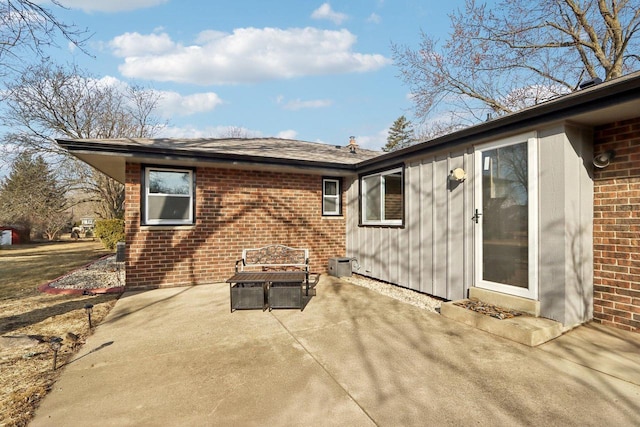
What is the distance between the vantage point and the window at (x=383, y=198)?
256 inches

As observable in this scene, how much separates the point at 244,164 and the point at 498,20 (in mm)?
11170

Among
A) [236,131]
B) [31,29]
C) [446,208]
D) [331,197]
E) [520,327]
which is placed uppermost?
[236,131]

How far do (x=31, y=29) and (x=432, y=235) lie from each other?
737 centimetres

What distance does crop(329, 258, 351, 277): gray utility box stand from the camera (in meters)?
7.57

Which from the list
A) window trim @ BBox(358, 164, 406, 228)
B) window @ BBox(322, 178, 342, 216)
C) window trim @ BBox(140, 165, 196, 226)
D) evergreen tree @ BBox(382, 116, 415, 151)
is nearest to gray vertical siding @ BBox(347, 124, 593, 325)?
window trim @ BBox(358, 164, 406, 228)

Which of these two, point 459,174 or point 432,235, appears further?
point 432,235

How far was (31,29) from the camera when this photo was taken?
15.4 ft

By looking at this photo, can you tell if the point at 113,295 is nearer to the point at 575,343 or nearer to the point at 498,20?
the point at 575,343

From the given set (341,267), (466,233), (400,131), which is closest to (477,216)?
(466,233)

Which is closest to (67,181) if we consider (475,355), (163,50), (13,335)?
(163,50)

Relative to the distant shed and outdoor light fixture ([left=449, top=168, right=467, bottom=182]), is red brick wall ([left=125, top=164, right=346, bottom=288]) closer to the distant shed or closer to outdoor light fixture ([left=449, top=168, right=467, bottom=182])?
outdoor light fixture ([left=449, top=168, right=467, bottom=182])

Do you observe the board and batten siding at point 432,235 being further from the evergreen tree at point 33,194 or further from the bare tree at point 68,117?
the evergreen tree at point 33,194

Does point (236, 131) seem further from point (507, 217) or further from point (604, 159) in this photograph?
point (604, 159)

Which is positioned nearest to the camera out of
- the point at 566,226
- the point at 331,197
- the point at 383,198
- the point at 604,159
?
the point at 566,226
